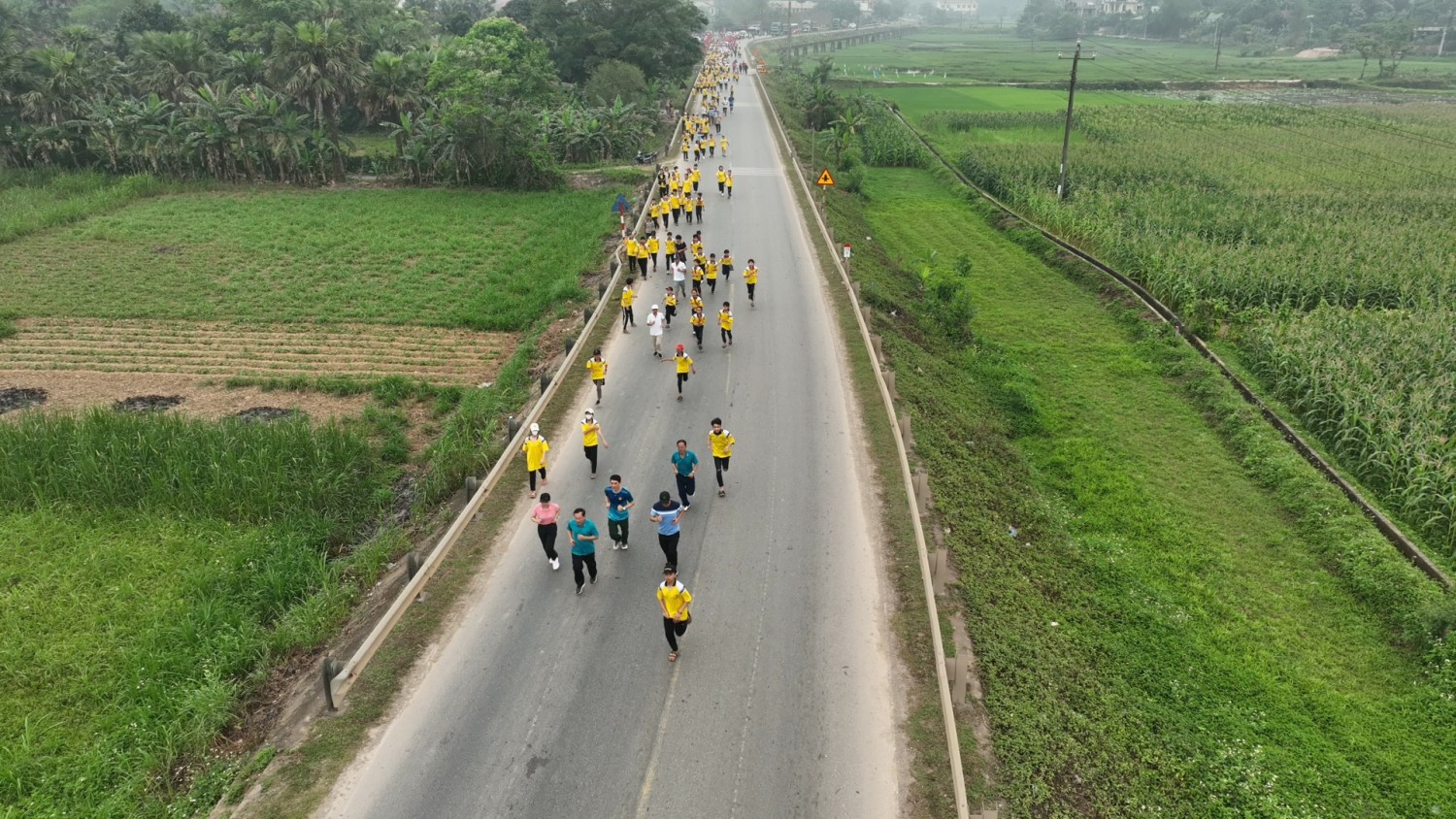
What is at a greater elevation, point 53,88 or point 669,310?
point 53,88

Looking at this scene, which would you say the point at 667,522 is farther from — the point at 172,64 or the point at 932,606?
the point at 172,64

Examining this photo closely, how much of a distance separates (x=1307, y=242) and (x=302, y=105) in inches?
1930

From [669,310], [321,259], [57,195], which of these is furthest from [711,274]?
[57,195]

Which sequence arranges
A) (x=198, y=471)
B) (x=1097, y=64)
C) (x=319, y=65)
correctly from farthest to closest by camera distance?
(x=1097, y=64) → (x=319, y=65) → (x=198, y=471)

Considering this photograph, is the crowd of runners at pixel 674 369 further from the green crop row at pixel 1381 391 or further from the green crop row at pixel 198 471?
the green crop row at pixel 1381 391

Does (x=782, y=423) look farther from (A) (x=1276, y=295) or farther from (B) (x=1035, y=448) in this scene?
(A) (x=1276, y=295)

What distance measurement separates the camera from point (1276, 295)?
25984mm

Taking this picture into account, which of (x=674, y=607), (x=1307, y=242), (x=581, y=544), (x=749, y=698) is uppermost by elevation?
(x=1307, y=242)

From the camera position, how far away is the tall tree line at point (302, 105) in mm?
42406

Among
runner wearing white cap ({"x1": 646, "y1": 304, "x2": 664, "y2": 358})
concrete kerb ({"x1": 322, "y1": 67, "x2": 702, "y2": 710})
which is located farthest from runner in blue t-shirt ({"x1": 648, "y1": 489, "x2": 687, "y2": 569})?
runner wearing white cap ({"x1": 646, "y1": 304, "x2": 664, "y2": 358})

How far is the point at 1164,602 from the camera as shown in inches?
538

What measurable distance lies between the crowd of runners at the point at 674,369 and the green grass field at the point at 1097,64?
63.1 m

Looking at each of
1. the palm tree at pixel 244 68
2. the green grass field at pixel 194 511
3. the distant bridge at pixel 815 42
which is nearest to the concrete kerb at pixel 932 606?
the green grass field at pixel 194 511

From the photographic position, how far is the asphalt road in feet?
29.7
